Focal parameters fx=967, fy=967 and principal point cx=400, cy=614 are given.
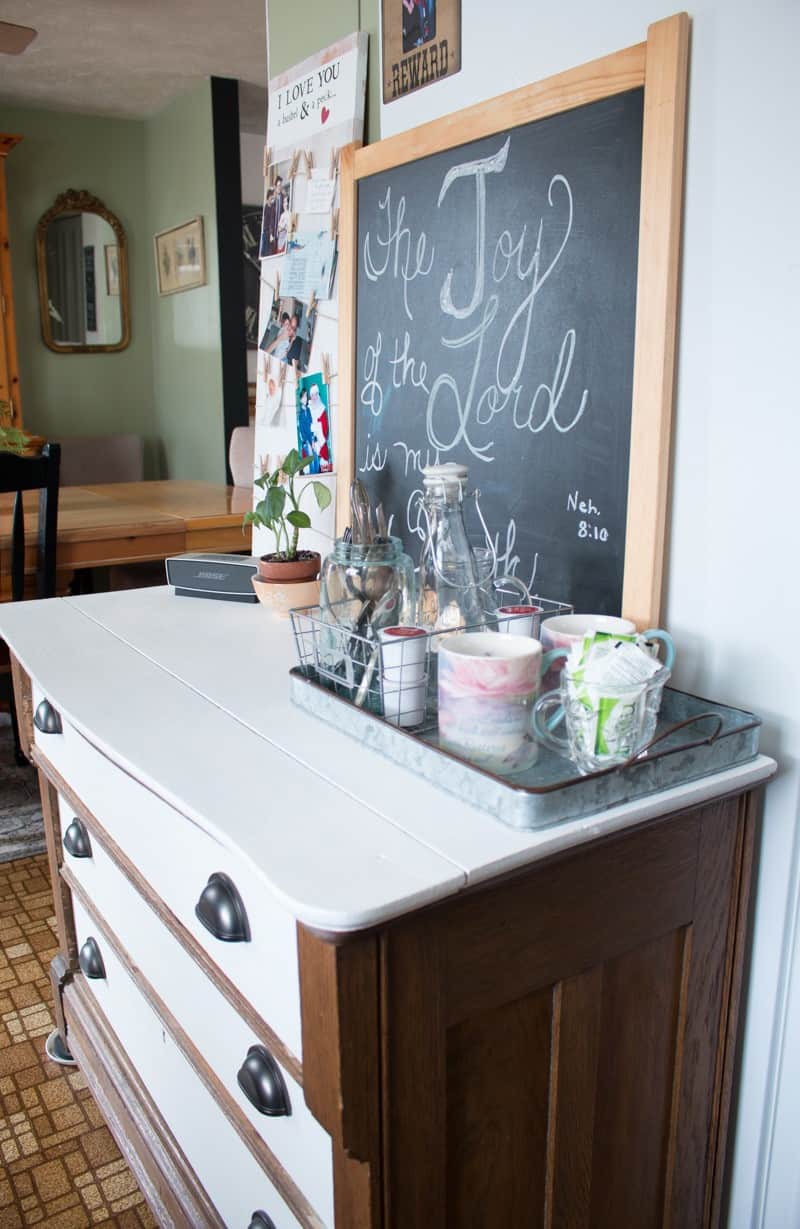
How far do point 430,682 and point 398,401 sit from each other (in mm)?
490

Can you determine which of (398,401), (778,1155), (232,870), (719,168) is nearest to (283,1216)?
(232,870)

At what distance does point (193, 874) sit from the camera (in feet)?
3.30

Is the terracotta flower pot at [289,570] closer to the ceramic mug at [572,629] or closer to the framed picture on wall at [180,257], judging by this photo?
the ceramic mug at [572,629]

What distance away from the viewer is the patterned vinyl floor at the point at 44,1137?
144 centimetres

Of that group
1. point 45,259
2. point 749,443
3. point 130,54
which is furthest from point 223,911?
point 45,259

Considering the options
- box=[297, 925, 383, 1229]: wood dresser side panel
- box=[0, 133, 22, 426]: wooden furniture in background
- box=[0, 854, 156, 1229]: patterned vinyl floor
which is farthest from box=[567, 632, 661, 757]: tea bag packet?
box=[0, 133, 22, 426]: wooden furniture in background

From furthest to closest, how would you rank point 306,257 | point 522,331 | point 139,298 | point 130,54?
point 139,298 → point 130,54 → point 306,257 → point 522,331

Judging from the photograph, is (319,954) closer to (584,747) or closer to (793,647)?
(584,747)

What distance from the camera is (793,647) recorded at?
956 millimetres

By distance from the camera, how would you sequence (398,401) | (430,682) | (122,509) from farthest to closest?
(122,509)
(398,401)
(430,682)

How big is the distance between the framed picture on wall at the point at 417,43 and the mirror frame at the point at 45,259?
4.22 metres

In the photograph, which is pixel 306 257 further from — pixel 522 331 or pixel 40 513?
pixel 40 513

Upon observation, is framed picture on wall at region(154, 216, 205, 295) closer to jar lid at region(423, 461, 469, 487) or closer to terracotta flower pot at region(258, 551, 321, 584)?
terracotta flower pot at region(258, 551, 321, 584)

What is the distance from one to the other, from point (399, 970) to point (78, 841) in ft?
2.77
